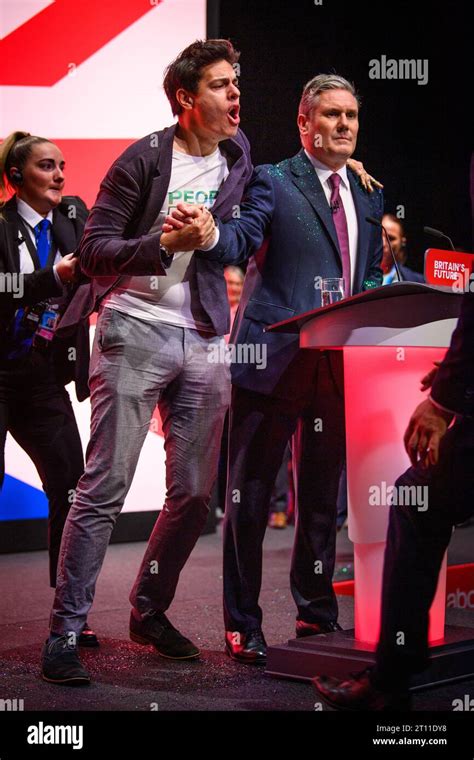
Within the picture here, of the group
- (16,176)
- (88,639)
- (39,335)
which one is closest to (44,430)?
(39,335)

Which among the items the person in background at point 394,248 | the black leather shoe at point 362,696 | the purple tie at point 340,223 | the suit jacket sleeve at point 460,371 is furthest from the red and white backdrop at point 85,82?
the suit jacket sleeve at point 460,371

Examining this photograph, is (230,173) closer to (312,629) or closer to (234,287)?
(312,629)

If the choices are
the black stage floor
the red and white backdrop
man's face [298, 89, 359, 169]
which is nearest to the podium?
the black stage floor

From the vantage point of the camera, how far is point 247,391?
3371 millimetres

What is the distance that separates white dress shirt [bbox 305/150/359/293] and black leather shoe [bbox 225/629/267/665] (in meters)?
1.24

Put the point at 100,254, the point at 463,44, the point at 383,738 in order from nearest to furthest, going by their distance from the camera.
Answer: the point at 383,738 < the point at 100,254 < the point at 463,44

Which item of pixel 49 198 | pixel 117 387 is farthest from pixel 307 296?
pixel 49 198

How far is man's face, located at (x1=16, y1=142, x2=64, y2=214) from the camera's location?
3.82 meters

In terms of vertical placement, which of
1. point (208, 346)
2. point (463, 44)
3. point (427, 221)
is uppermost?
point (463, 44)

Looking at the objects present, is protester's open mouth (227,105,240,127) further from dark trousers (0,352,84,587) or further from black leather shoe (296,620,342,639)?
black leather shoe (296,620,342,639)

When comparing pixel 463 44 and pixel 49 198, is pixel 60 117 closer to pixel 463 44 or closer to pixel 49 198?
pixel 49 198

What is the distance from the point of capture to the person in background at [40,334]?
3.65 meters

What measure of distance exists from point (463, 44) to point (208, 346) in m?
4.13

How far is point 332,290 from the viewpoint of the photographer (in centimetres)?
325
